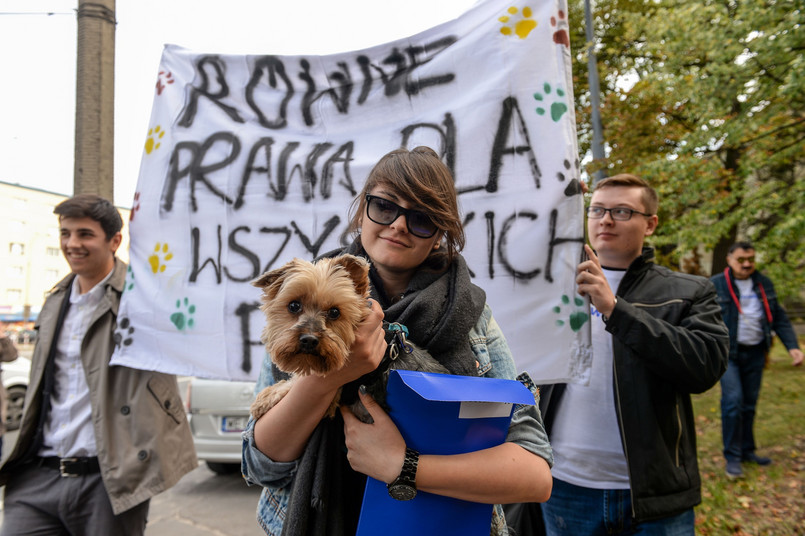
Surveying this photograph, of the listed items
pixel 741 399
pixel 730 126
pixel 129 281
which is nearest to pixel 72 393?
pixel 129 281

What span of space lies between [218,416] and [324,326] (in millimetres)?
4929

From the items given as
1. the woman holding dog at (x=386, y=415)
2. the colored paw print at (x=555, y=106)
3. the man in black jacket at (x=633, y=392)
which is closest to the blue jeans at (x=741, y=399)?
the man in black jacket at (x=633, y=392)

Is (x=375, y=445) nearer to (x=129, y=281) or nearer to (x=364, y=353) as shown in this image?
(x=364, y=353)

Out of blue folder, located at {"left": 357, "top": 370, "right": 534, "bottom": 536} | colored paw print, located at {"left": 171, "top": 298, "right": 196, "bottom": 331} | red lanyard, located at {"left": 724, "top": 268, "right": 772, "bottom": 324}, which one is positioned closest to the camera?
blue folder, located at {"left": 357, "top": 370, "right": 534, "bottom": 536}

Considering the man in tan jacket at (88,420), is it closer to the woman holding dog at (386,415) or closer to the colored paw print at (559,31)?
the woman holding dog at (386,415)

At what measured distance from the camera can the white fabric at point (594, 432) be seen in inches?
94.2

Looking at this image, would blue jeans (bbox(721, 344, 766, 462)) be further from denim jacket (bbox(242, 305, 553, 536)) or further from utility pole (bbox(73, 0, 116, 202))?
utility pole (bbox(73, 0, 116, 202))

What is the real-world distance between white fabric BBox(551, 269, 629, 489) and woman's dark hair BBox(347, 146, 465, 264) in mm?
1192

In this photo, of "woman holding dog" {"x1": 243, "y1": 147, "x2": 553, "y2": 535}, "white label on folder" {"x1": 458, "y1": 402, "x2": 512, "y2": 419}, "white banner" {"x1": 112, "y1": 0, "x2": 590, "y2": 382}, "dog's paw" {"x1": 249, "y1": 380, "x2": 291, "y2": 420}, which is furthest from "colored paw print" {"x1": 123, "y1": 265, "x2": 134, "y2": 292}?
"white label on folder" {"x1": 458, "y1": 402, "x2": 512, "y2": 419}

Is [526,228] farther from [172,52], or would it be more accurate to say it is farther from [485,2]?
[172,52]

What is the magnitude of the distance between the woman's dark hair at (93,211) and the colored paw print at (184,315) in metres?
0.67

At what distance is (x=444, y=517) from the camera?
1.41 m

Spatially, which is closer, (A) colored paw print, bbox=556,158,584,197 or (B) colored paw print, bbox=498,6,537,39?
(A) colored paw print, bbox=556,158,584,197

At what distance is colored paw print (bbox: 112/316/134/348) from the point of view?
9.46 ft
